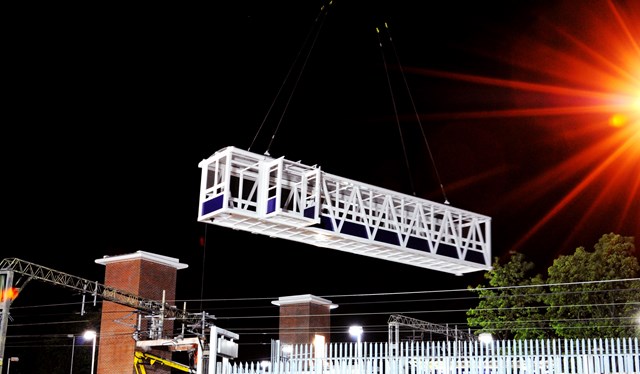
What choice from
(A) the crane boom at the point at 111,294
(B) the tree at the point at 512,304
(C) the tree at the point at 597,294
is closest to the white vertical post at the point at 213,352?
(A) the crane boom at the point at 111,294

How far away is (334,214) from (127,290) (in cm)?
1594

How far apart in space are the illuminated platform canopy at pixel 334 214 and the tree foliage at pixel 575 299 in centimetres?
1540

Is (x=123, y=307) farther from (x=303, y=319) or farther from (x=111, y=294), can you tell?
(x=303, y=319)

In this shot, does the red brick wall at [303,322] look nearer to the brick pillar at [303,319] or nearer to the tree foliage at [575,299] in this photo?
the brick pillar at [303,319]

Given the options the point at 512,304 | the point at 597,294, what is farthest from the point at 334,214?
the point at 512,304

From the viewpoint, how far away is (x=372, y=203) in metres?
25.2

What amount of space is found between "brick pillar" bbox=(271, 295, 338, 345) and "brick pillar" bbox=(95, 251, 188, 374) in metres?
9.22

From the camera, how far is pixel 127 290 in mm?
37219

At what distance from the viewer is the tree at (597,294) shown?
4259 cm

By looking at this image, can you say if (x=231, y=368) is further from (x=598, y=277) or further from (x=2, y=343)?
(x=598, y=277)

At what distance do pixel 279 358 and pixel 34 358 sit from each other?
56.5m

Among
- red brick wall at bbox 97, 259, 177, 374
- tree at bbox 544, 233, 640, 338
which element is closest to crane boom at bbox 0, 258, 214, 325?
red brick wall at bbox 97, 259, 177, 374

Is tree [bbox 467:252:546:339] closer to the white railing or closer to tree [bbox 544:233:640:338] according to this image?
tree [bbox 544:233:640:338]

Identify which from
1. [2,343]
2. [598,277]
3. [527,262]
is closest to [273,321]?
[527,262]
